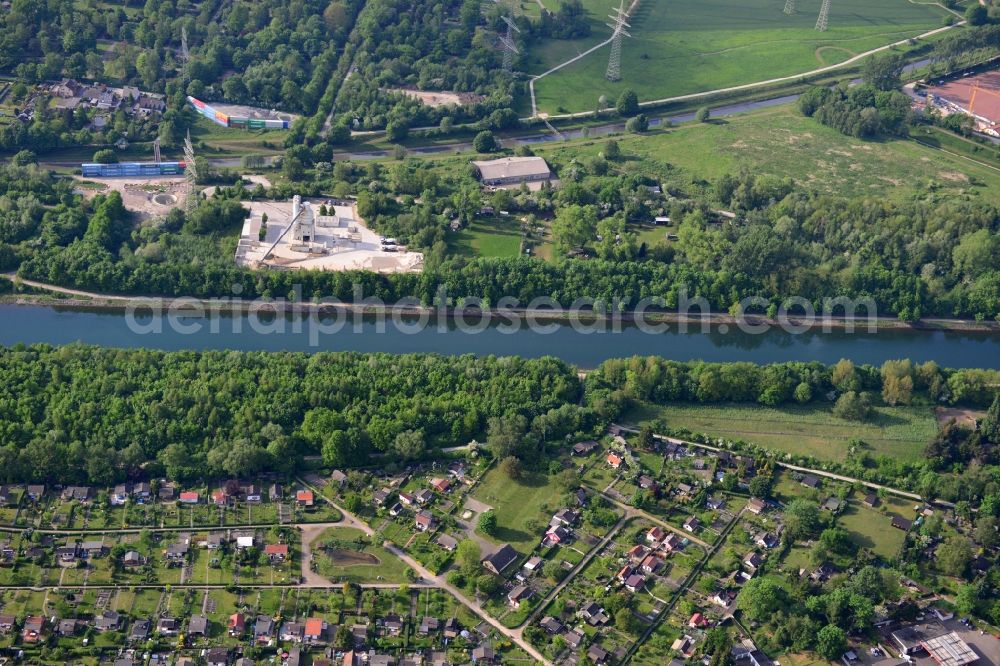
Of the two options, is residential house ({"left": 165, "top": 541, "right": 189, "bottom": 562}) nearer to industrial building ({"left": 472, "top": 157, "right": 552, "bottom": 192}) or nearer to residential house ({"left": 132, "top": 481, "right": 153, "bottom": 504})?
residential house ({"left": 132, "top": 481, "right": 153, "bottom": 504})

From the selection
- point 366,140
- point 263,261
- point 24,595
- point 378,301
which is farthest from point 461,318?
point 24,595

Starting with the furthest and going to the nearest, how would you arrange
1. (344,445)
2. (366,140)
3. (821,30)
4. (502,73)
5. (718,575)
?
(821,30)
(502,73)
(366,140)
(344,445)
(718,575)

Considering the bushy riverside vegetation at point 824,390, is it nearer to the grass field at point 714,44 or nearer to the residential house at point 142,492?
the residential house at point 142,492

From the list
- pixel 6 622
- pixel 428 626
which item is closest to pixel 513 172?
pixel 428 626

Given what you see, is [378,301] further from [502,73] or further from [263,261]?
[502,73]

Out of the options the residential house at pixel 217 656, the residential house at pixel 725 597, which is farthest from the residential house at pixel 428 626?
the residential house at pixel 725 597

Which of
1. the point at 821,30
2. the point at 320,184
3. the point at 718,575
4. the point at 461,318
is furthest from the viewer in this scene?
the point at 821,30

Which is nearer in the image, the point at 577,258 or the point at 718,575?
the point at 718,575
